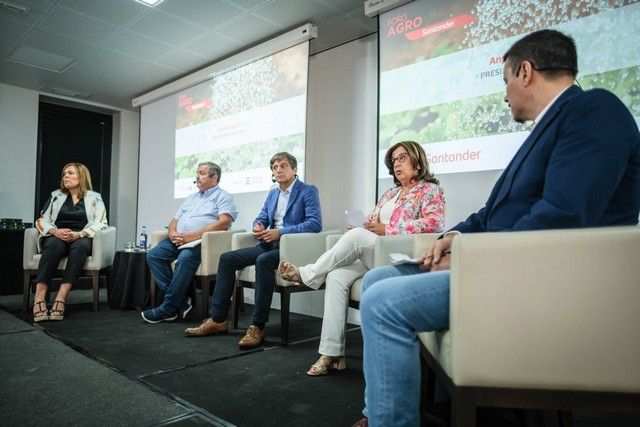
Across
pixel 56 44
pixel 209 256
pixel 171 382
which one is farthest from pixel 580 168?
pixel 56 44

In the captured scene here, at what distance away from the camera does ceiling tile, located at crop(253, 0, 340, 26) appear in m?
3.29

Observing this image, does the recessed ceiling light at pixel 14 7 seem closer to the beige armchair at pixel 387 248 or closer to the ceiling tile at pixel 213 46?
the ceiling tile at pixel 213 46

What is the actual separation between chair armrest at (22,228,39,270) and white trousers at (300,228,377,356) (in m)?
2.53

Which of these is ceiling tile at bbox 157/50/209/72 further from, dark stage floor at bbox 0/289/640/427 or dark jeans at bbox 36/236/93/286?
dark stage floor at bbox 0/289/640/427

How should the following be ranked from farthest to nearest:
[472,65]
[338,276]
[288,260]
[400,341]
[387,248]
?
1. [472,65]
2. [288,260]
3. [338,276]
4. [387,248]
5. [400,341]

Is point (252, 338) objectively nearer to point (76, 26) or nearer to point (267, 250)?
point (267, 250)

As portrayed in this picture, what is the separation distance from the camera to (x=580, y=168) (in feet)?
2.88

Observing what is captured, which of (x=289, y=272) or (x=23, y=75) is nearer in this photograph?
(x=289, y=272)

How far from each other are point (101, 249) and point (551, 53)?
3406mm

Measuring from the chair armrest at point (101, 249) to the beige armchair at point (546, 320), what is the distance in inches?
A: 128

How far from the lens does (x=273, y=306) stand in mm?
3748

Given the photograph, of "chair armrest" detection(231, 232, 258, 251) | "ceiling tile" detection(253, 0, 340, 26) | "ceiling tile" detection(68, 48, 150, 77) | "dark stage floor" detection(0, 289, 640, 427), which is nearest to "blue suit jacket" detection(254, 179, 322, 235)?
"chair armrest" detection(231, 232, 258, 251)

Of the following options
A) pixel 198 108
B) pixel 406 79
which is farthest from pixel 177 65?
pixel 406 79

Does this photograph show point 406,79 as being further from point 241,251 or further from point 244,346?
point 244,346
